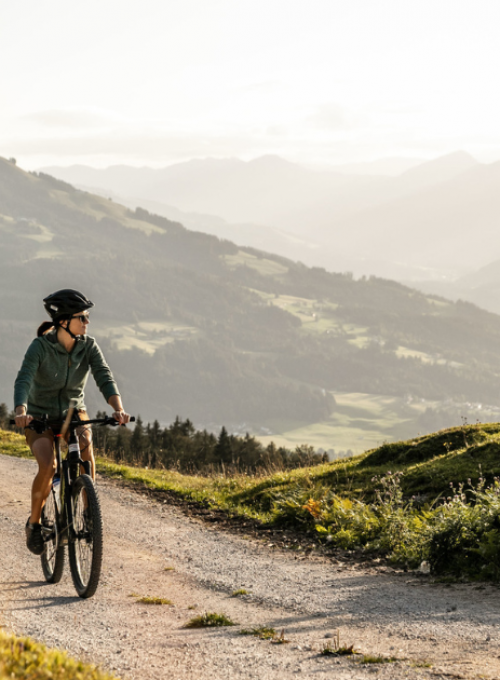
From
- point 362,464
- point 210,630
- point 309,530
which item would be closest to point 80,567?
point 210,630

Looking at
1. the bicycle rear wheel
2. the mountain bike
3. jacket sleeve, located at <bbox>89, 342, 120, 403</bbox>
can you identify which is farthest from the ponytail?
the bicycle rear wheel

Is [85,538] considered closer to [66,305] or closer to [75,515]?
[75,515]

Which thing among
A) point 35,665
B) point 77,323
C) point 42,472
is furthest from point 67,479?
point 35,665

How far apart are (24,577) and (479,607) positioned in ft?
16.1

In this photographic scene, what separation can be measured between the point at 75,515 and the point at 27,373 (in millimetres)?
1542

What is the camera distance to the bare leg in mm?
6598

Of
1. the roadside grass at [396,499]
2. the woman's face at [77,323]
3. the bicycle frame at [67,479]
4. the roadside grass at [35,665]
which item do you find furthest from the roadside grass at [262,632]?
the woman's face at [77,323]

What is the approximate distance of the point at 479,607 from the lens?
6.46m

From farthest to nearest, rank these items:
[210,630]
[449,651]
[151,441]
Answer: [151,441], [210,630], [449,651]

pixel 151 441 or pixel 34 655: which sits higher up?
pixel 34 655

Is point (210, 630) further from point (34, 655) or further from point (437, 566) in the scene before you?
point (437, 566)

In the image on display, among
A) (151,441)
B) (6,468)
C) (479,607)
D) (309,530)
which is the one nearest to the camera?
(479,607)

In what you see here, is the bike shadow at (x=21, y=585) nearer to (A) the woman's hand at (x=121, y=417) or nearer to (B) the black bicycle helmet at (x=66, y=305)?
(A) the woman's hand at (x=121, y=417)

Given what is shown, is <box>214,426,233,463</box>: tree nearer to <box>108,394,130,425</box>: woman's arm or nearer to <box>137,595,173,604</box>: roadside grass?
<box>137,595,173,604</box>: roadside grass
